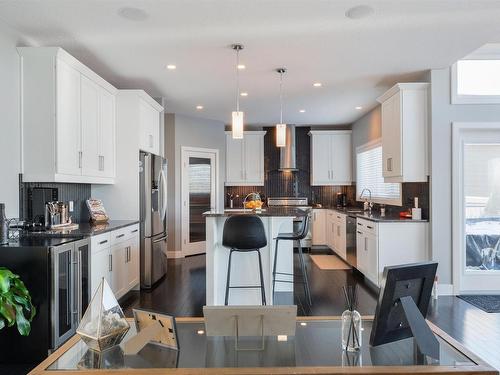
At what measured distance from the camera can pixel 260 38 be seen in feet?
11.5

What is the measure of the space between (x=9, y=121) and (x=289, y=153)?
224 inches

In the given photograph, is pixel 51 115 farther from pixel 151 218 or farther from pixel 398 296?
pixel 398 296

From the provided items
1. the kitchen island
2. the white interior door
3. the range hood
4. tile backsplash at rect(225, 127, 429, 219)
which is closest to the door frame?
tile backsplash at rect(225, 127, 429, 219)

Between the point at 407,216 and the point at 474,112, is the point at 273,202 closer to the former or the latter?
the point at 407,216

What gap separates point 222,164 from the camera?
772cm

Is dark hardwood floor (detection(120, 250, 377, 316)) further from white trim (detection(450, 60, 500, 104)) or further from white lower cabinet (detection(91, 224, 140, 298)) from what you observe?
white trim (detection(450, 60, 500, 104))

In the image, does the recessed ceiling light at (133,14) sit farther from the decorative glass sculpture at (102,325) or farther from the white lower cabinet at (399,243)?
the white lower cabinet at (399,243)

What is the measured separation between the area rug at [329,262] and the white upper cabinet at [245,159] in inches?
89.3

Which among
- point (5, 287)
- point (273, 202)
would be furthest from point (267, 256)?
point (273, 202)

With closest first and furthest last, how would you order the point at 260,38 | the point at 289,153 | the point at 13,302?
the point at 13,302 < the point at 260,38 < the point at 289,153

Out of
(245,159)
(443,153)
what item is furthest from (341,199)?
(443,153)

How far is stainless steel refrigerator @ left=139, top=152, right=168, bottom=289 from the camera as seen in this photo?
15.3 ft

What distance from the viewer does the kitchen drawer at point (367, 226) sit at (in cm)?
462

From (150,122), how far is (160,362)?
4.37 meters
